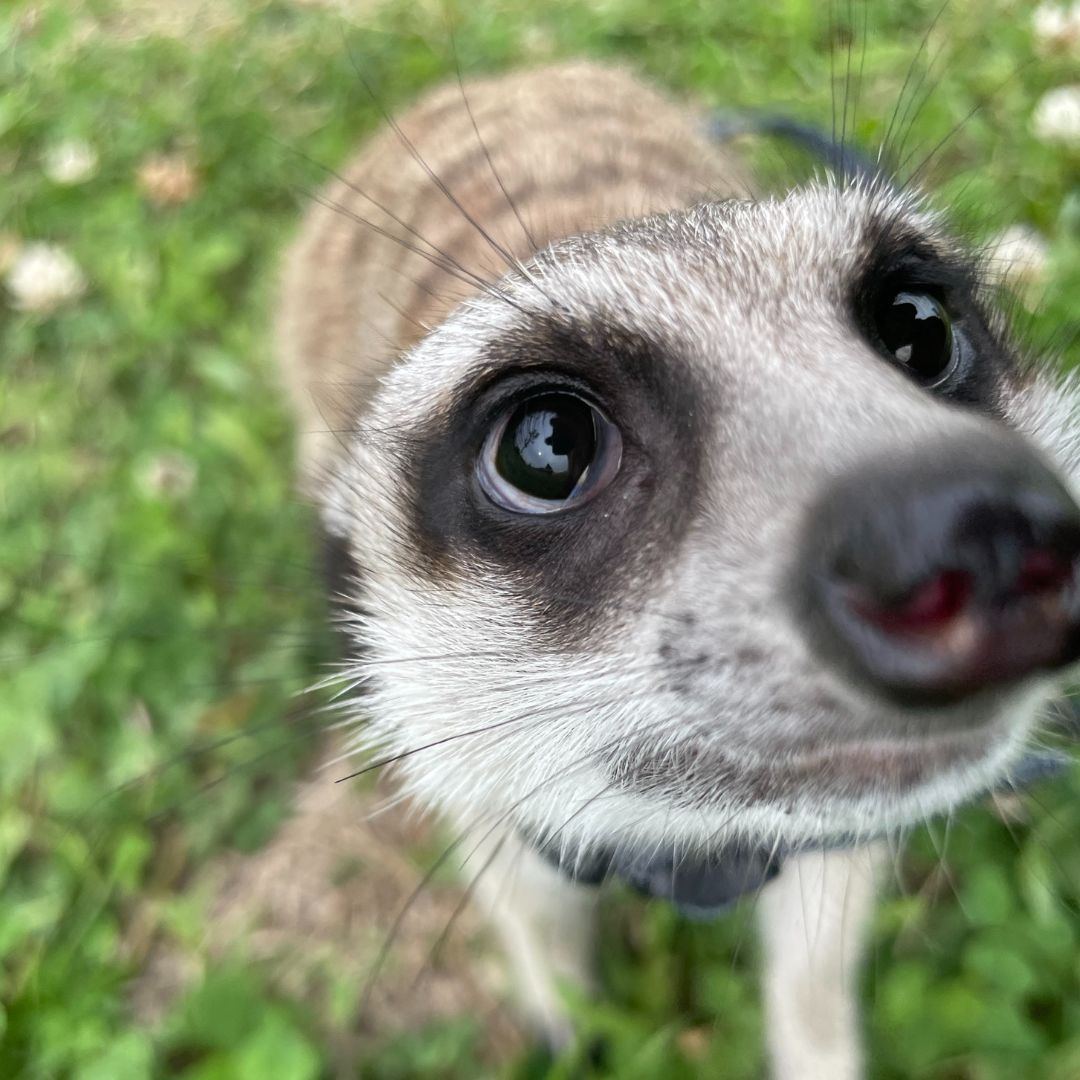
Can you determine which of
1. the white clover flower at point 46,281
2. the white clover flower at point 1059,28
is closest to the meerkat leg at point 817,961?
the white clover flower at point 1059,28

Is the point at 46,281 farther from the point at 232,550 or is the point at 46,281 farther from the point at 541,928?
the point at 541,928

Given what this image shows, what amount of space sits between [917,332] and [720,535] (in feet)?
1.93

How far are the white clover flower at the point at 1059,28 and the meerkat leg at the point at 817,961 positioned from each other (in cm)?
304

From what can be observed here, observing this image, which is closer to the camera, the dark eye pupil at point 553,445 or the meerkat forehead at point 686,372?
the meerkat forehead at point 686,372

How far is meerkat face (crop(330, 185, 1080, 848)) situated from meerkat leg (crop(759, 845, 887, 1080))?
582 millimetres

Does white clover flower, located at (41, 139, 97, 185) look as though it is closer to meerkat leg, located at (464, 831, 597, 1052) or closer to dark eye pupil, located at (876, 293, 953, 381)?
meerkat leg, located at (464, 831, 597, 1052)

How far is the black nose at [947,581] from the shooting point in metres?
0.91

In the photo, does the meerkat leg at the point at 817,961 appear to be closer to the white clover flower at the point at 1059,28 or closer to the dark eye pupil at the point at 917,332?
the dark eye pupil at the point at 917,332

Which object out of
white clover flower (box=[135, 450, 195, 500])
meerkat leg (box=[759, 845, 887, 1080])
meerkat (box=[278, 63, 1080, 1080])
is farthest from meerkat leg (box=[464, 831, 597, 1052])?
white clover flower (box=[135, 450, 195, 500])

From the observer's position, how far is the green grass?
210 cm

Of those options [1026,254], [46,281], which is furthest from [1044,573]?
[46,281]

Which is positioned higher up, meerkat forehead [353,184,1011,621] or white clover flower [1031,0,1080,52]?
white clover flower [1031,0,1080,52]

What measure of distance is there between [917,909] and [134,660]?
2.19 meters

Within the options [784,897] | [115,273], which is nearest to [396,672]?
[784,897]
